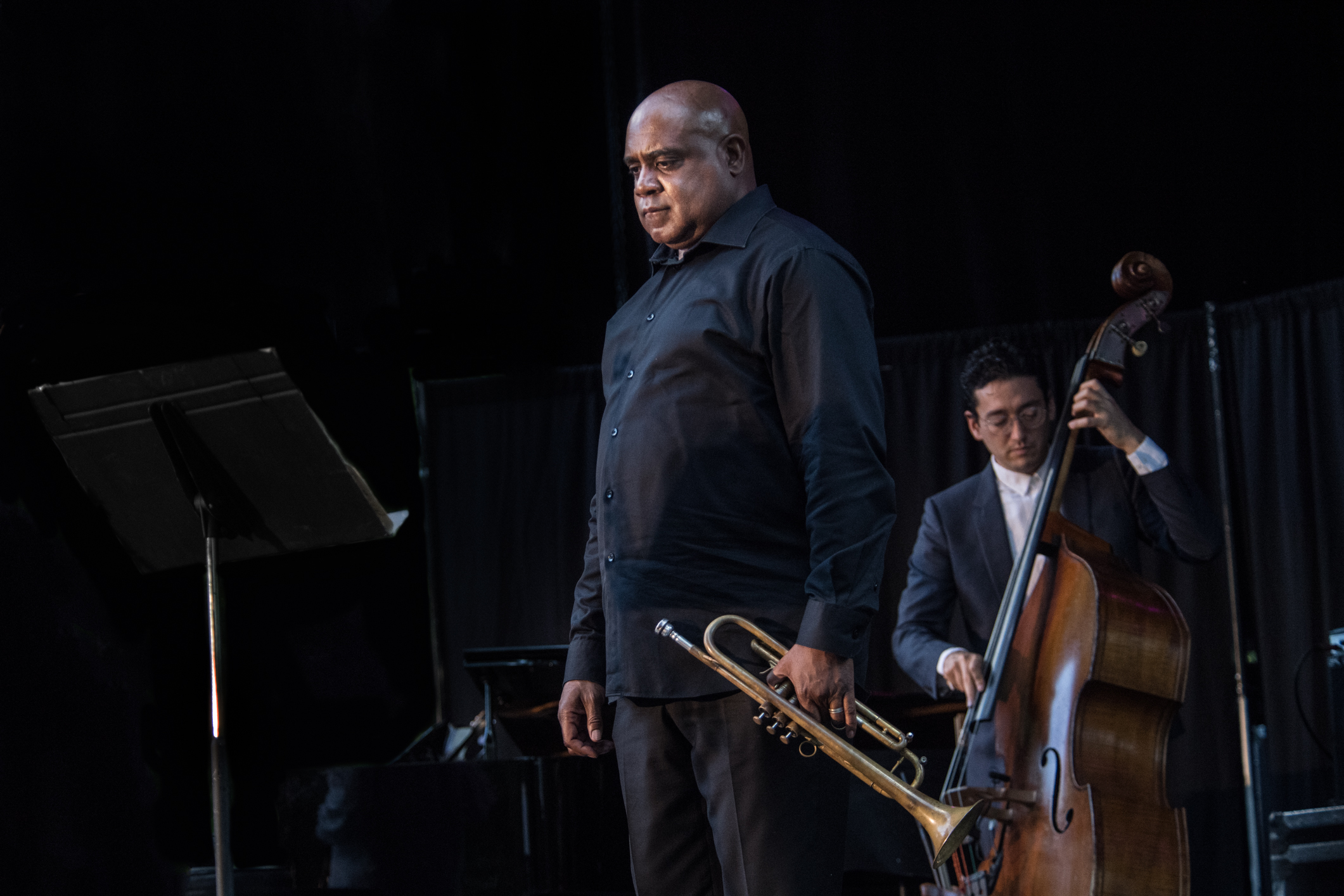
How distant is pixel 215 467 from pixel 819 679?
5.07 feet

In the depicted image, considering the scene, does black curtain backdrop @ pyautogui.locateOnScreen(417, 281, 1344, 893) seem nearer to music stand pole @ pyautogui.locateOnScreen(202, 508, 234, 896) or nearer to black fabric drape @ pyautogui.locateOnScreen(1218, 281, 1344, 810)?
black fabric drape @ pyautogui.locateOnScreen(1218, 281, 1344, 810)

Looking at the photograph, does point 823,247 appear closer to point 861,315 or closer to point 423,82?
point 861,315

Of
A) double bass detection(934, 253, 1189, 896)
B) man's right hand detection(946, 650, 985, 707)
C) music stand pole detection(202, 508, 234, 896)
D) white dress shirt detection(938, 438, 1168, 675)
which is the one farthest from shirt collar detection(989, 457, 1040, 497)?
music stand pole detection(202, 508, 234, 896)

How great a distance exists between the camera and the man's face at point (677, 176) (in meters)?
1.74

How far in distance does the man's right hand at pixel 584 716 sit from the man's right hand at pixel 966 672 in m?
1.19

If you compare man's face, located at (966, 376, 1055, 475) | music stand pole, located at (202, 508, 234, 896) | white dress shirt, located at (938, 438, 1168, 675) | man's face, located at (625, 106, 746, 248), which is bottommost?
music stand pole, located at (202, 508, 234, 896)

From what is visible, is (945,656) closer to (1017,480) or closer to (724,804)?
(1017,480)

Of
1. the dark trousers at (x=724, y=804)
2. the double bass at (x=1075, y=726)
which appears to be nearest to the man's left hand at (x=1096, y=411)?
the double bass at (x=1075, y=726)

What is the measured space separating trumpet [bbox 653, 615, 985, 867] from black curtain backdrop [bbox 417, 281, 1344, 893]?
2.85 meters

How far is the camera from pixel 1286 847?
2828 mm

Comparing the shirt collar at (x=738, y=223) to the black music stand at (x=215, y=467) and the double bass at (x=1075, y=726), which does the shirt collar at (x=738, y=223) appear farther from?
the double bass at (x=1075, y=726)

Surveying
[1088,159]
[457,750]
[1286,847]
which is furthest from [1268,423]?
[457,750]

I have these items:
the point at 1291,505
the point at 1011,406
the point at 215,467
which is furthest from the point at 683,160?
the point at 1291,505

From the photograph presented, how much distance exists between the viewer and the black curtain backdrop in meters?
4.11
